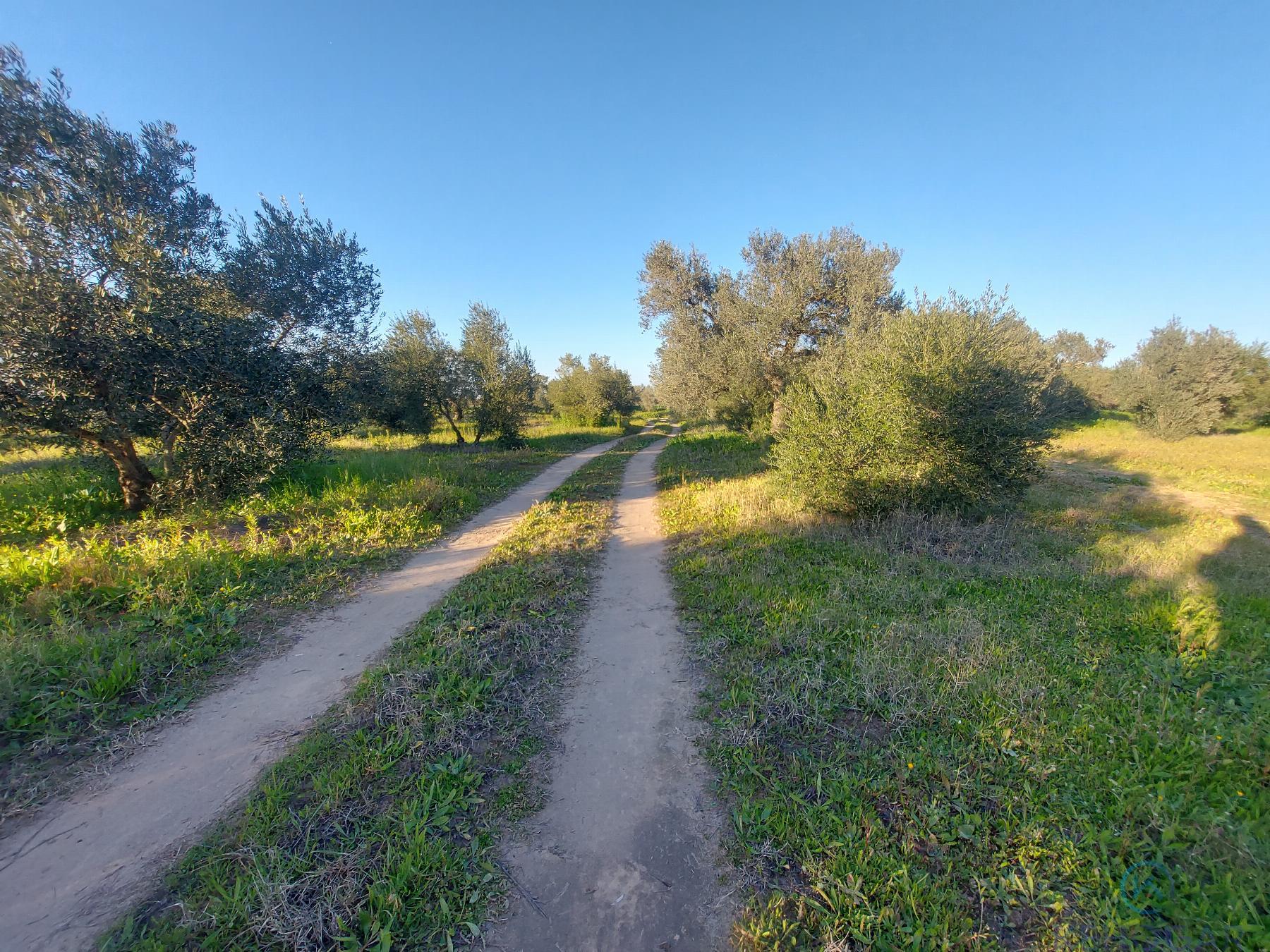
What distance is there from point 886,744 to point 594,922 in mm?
2404

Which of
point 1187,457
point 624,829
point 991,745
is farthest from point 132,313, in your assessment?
point 1187,457

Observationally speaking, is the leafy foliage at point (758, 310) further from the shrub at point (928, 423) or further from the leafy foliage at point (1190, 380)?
the leafy foliage at point (1190, 380)

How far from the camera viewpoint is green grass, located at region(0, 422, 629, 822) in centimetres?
355

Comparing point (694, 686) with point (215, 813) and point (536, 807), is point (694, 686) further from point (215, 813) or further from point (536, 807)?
point (215, 813)

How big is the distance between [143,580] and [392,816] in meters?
5.36

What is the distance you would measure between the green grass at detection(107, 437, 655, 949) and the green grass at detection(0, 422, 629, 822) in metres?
1.70

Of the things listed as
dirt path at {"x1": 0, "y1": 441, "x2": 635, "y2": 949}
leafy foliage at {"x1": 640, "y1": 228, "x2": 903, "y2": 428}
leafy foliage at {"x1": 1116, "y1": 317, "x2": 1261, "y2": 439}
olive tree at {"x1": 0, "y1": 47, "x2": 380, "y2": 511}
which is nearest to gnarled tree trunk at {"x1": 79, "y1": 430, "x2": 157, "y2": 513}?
olive tree at {"x1": 0, "y1": 47, "x2": 380, "y2": 511}

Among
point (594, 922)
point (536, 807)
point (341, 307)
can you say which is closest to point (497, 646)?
point (536, 807)

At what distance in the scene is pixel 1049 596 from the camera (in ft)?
19.1

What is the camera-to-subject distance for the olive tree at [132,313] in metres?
6.76

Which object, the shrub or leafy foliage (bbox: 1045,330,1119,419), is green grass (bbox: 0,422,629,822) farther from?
leafy foliage (bbox: 1045,330,1119,419)

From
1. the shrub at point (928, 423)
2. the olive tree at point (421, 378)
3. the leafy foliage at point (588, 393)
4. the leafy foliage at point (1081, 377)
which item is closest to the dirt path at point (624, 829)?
the shrub at point (928, 423)

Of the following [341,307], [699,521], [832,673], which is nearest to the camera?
[832,673]

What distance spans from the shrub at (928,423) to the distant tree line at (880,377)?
29 mm
